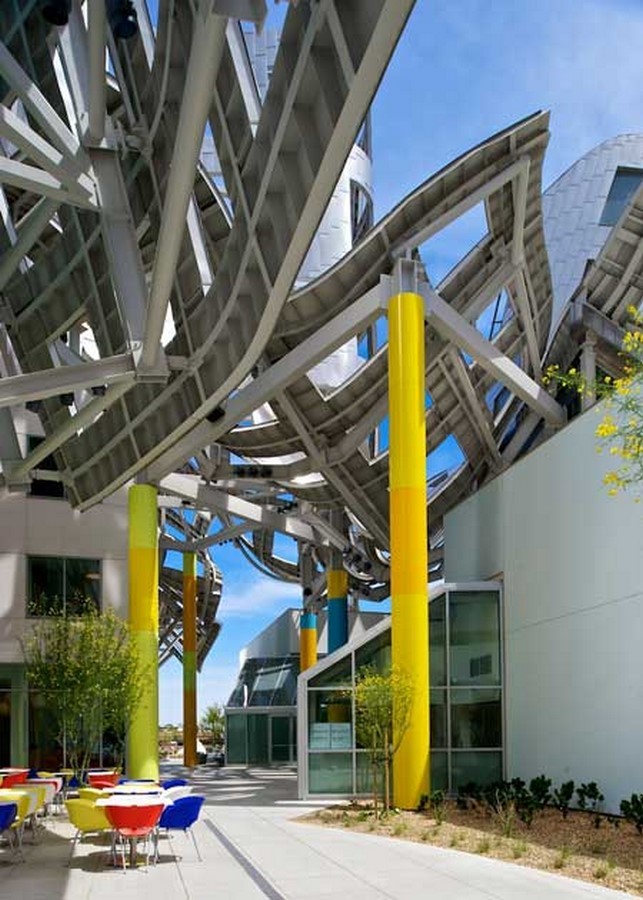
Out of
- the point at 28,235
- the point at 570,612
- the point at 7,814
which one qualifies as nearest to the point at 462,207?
the point at 28,235

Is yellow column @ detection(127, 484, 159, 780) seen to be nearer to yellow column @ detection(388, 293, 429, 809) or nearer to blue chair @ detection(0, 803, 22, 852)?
yellow column @ detection(388, 293, 429, 809)

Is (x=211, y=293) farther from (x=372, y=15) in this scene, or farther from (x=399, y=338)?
(x=372, y=15)

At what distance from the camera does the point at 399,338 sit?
2322 centimetres

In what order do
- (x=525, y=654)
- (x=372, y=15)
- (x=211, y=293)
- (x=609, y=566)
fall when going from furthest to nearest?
(x=525, y=654) < (x=211, y=293) < (x=609, y=566) < (x=372, y=15)

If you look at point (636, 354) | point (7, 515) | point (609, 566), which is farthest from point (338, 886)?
point (7, 515)

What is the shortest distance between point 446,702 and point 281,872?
11.4 m

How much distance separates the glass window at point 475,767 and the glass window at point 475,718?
0.21 metres

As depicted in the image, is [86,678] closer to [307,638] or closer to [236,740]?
[307,638]

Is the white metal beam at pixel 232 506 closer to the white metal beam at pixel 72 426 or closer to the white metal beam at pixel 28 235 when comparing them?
the white metal beam at pixel 72 426

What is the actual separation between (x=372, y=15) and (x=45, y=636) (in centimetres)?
1644

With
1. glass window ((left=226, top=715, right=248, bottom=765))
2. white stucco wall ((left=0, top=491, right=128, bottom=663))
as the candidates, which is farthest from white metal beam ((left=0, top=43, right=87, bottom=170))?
glass window ((left=226, top=715, right=248, bottom=765))

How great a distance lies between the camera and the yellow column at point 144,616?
94.3 ft

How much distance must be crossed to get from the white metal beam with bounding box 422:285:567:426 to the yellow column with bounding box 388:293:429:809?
1247 millimetres

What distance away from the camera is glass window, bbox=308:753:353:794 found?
24.8 m
